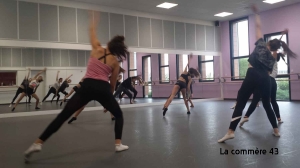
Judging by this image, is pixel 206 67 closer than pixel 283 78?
No

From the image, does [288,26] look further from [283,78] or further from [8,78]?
[8,78]

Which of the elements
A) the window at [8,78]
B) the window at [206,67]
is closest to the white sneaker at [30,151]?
the window at [8,78]

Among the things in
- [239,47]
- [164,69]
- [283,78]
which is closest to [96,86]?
[283,78]

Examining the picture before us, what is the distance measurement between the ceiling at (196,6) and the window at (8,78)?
15.7ft

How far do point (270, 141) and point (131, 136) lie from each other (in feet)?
5.87

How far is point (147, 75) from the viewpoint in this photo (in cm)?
1302

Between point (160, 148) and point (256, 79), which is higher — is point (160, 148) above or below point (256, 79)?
below

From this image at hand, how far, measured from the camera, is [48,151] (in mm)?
2979

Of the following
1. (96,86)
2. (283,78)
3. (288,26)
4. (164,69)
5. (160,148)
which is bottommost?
(160,148)

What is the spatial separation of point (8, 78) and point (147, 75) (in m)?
6.04

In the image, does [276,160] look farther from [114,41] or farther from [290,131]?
[114,41]

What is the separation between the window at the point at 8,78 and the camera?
10.7 meters

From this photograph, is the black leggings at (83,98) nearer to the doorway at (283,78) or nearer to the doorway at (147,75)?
the doorway at (283,78)

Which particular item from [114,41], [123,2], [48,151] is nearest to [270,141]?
[114,41]
